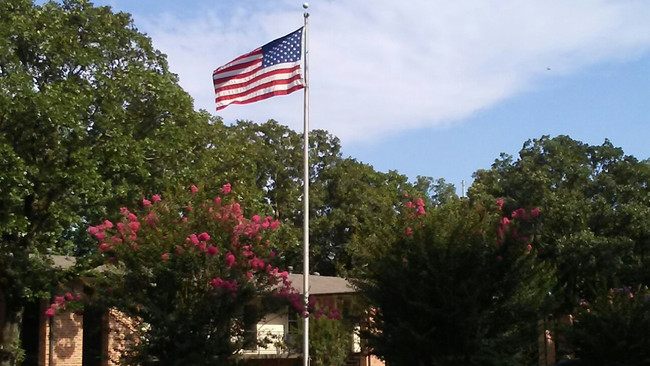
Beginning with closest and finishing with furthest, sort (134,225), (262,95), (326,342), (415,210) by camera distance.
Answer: (134,225)
(415,210)
(262,95)
(326,342)

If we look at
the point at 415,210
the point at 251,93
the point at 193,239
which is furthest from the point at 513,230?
the point at 251,93

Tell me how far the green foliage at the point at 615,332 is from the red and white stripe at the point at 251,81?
8.55 meters

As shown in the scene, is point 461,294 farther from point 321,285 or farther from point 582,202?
point 582,202

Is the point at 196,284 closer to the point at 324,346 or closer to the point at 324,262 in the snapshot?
the point at 324,346

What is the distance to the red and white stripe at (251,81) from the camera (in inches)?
818

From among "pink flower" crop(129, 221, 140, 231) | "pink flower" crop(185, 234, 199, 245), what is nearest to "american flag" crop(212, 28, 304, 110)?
"pink flower" crop(129, 221, 140, 231)

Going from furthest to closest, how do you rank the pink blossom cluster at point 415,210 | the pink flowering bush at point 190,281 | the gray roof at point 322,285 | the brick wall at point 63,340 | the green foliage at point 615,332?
the gray roof at point 322,285 < the brick wall at point 63,340 < the green foliage at point 615,332 < the pink blossom cluster at point 415,210 < the pink flowering bush at point 190,281

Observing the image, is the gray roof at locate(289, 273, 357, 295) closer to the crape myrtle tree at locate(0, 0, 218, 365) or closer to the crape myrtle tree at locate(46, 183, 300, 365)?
the crape myrtle tree at locate(0, 0, 218, 365)

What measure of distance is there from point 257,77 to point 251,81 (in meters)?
0.17

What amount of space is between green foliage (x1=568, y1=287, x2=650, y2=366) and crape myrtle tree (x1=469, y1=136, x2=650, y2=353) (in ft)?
52.1

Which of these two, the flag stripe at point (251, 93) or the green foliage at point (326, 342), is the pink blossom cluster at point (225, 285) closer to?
the flag stripe at point (251, 93)

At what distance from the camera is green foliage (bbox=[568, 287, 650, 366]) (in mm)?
20234

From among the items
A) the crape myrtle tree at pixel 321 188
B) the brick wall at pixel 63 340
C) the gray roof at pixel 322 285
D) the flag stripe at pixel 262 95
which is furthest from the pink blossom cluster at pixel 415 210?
the crape myrtle tree at pixel 321 188

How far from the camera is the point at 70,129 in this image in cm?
2620
